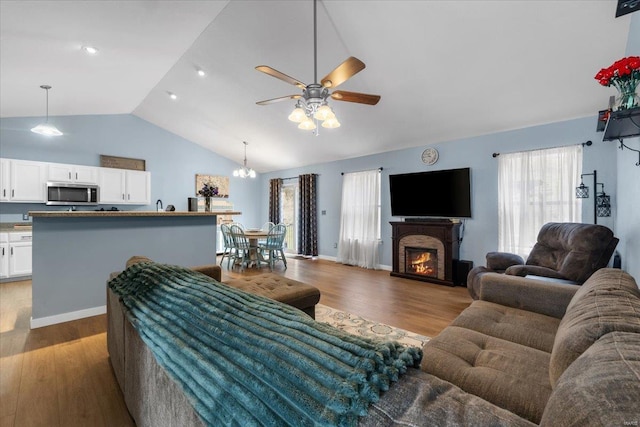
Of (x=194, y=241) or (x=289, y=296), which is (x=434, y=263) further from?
(x=194, y=241)

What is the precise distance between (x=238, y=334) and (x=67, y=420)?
161 cm

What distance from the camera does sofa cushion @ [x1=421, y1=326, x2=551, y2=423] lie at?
100 cm

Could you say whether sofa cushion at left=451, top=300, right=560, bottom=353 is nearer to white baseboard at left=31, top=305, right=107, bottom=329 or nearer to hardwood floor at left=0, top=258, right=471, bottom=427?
hardwood floor at left=0, top=258, right=471, bottom=427

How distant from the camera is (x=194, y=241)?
3713mm

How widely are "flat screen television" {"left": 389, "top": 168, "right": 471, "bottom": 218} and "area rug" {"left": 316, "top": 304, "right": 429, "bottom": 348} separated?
2.66 m

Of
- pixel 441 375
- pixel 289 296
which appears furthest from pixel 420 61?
pixel 441 375

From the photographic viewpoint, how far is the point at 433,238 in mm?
4684

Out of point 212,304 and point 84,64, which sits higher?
point 84,64

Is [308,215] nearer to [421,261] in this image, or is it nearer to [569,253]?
[421,261]

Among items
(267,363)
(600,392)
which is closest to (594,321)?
(600,392)

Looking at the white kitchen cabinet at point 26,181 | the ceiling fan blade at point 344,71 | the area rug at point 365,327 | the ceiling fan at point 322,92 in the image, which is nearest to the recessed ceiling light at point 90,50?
the ceiling fan at point 322,92

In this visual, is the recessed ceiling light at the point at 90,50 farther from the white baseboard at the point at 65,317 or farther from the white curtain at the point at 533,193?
the white curtain at the point at 533,193

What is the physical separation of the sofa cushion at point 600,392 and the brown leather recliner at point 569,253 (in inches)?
90.1

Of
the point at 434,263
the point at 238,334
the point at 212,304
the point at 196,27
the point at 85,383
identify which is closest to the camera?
the point at 238,334
